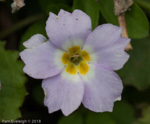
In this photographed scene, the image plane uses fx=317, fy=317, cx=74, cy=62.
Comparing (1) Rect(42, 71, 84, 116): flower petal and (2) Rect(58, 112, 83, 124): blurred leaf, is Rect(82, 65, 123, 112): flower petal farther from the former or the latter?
(2) Rect(58, 112, 83, 124): blurred leaf

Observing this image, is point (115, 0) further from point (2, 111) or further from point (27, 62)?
point (2, 111)

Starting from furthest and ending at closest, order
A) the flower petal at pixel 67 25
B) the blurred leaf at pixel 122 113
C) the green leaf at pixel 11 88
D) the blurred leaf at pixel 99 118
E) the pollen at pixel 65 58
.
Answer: the blurred leaf at pixel 122 113 → the blurred leaf at pixel 99 118 → the green leaf at pixel 11 88 → the pollen at pixel 65 58 → the flower petal at pixel 67 25

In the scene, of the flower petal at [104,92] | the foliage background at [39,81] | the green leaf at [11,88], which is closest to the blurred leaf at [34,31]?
the foliage background at [39,81]

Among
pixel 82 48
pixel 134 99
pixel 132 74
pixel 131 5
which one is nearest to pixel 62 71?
pixel 82 48

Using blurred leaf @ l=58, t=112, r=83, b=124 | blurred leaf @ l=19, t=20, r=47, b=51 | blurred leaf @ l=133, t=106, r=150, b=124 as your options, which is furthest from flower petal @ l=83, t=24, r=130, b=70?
blurred leaf @ l=133, t=106, r=150, b=124

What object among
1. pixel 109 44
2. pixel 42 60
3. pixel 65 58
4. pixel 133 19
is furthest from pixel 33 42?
pixel 133 19

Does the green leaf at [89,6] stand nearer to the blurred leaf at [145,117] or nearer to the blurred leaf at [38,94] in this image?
the blurred leaf at [38,94]

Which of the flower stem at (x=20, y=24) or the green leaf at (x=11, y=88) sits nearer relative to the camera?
the green leaf at (x=11, y=88)
